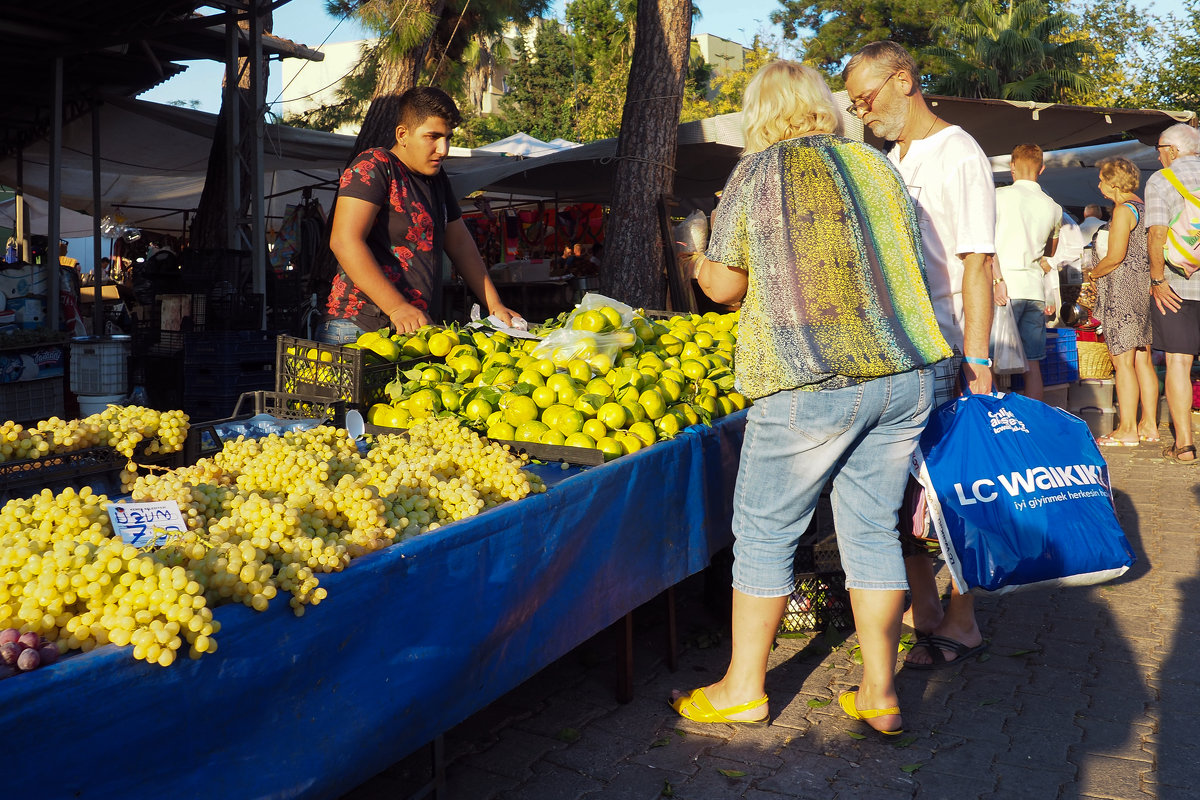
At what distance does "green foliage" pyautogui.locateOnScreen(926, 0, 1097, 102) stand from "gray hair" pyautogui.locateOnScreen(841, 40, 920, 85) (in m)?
31.2

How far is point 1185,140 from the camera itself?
20.6 ft

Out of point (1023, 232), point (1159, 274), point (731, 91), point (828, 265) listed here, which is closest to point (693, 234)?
point (1023, 232)

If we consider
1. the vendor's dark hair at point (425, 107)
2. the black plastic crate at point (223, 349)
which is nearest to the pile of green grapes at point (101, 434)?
the vendor's dark hair at point (425, 107)

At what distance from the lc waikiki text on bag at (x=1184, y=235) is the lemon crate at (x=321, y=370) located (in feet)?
18.4

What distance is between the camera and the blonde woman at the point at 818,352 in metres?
2.59

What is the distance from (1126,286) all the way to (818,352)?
5.53 metres

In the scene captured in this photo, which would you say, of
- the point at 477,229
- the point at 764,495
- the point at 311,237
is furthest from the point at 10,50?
the point at 764,495

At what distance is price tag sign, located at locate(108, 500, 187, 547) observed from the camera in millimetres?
1741

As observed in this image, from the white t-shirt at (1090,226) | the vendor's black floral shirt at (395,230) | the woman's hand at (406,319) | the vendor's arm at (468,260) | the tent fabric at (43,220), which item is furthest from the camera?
the tent fabric at (43,220)

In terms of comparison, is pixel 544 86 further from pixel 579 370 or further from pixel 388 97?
pixel 579 370

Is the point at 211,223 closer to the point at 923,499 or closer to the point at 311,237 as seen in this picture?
the point at 311,237

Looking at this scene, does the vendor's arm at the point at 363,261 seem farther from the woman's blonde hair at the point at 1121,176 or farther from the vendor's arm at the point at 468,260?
the woman's blonde hair at the point at 1121,176

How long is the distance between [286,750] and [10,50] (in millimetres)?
11014

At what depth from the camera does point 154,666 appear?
1479 mm
